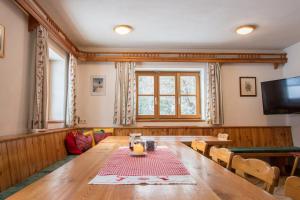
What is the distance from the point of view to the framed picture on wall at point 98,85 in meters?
5.03

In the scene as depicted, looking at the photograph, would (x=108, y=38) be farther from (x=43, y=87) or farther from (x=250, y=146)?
(x=250, y=146)

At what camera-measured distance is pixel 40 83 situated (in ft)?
9.92

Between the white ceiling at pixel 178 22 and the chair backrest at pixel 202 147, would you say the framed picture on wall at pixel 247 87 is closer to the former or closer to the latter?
the white ceiling at pixel 178 22

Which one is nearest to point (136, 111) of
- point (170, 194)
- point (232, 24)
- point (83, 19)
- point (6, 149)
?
point (83, 19)

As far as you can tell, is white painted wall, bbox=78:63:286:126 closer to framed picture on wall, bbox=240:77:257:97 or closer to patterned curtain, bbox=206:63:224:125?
framed picture on wall, bbox=240:77:257:97

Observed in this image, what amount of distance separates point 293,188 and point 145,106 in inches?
173

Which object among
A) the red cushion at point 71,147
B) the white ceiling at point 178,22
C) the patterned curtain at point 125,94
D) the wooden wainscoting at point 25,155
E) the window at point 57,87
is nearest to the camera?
the wooden wainscoting at point 25,155

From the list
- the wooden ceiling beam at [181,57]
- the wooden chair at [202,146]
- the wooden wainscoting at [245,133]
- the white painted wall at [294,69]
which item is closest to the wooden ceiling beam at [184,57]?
the wooden ceiling beam at [181,57]

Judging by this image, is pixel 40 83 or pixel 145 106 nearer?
pixel 40 83

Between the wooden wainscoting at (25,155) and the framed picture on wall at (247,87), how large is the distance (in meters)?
3.95

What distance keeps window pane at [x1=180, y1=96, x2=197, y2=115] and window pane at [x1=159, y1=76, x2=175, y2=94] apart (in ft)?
1.06

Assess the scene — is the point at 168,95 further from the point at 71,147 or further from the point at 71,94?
the point at 71,147

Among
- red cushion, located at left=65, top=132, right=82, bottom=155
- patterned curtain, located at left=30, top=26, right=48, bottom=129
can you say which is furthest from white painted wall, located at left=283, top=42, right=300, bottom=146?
patterned curtain, located at left=30, top=26, right=48, bottom=129

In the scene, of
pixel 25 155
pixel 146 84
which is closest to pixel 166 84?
pixel 146 84
